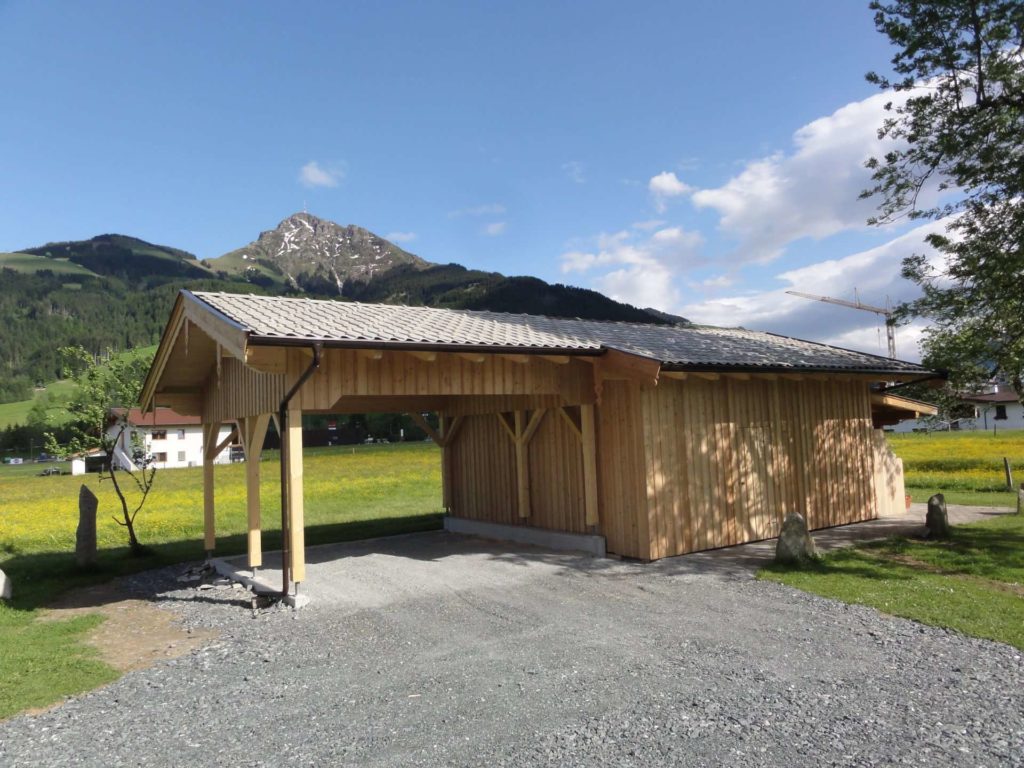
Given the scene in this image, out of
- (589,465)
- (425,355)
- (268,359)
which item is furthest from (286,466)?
(589,465)

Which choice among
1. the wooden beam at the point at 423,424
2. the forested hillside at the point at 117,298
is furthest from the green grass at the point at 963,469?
the forested hillside at the point at 117,298

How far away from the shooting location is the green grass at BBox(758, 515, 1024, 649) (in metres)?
6.52

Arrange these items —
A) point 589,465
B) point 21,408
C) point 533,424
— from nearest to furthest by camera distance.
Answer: point 589,465, point 533,424, point 21,408

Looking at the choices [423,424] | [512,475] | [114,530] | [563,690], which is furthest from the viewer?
[114,530]

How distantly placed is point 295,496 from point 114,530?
1105cm

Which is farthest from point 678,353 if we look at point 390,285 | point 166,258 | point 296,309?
point 166,258

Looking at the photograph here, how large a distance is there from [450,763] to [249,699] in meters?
2.20

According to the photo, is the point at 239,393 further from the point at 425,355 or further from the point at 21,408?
the point at 21,408

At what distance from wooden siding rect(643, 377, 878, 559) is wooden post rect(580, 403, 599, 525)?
1.00m

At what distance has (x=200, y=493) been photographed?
78.9 ft

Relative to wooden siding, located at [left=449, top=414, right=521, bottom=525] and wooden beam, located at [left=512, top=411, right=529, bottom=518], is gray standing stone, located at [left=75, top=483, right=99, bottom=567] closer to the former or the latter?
wooden siding, located at [left=449, top=414, right=521, bottom=525]

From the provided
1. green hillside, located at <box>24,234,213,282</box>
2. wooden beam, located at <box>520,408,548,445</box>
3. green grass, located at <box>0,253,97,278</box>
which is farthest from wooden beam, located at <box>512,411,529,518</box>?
green hillside, located at <box>24,234,213,282</box>

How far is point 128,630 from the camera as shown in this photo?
313 inches

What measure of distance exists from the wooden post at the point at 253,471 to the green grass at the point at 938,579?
709 centimetres
